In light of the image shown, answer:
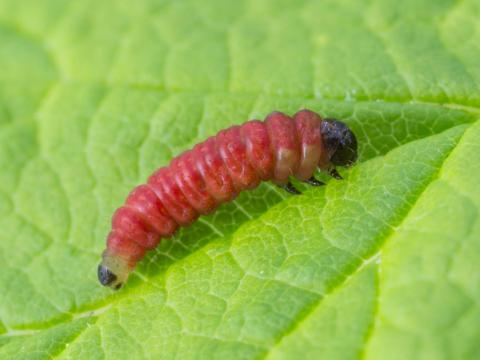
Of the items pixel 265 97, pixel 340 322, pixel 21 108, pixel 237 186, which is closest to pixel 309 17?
pixel 265 97

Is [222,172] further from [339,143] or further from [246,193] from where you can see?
[339,143]

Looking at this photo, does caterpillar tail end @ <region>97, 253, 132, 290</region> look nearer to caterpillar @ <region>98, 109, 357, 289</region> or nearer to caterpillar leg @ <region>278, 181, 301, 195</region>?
caterpillar @ <region>98, 109, 357, 289</region>

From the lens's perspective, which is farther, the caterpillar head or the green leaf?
the caterpillar head

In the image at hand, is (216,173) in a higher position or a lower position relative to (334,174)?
higher

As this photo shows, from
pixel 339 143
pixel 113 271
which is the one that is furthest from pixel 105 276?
pixel 339 143

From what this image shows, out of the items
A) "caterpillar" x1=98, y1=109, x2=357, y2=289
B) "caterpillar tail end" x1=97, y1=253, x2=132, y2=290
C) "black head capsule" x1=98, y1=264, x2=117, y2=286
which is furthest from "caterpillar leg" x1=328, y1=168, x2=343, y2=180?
"black head capsule" x1=98, y1=264, x2=117, y2=286

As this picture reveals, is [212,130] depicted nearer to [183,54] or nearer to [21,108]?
[183,54]

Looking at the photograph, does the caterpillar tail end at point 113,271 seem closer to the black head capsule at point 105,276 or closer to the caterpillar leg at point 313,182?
the black head capsule at point 105,276
